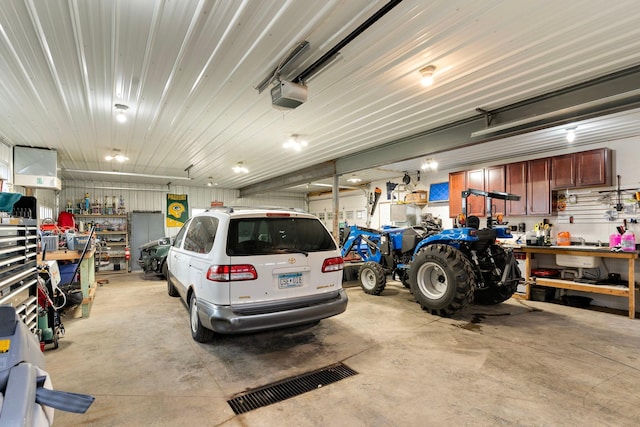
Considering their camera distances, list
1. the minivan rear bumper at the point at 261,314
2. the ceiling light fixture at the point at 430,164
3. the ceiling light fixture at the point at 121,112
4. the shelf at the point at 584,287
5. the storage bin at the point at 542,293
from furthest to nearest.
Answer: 1. the ceiling light fixture at the point at 430,164
2. the storage bin at the point at 542,293
3. the shelf at the point at 584,287
4. the ceiling light fixture at the point at 121,112
5. the minivan rear bumper at the point at 261,314

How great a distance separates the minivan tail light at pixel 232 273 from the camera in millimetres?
2818

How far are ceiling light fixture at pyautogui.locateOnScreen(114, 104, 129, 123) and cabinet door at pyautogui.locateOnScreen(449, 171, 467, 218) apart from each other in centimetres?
691

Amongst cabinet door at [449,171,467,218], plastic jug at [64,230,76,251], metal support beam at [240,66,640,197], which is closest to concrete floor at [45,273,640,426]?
plastic jug at [64,230,76,251]

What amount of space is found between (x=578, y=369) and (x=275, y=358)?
2.91 meters

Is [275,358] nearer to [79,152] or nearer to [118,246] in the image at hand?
[79,152]

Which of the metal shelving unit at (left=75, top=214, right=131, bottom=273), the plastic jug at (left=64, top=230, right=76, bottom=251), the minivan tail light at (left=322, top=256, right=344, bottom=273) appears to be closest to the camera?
the minivan tail light at (left=322, top=256, right=344, bottom=273)

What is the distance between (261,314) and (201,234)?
1.31 m

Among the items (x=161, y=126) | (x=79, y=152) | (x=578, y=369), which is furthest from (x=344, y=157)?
(x=79, y=152)

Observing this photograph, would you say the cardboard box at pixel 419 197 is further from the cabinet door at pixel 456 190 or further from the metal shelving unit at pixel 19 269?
the metal shelving unit at pixel 19 269

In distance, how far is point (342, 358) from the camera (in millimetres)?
3074

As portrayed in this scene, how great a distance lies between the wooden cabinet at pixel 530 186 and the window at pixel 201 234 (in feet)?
20.4

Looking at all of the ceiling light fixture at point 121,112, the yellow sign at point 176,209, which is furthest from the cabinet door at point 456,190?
the yellow sign at point 176,209

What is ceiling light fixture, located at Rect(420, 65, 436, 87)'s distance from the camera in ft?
9.91

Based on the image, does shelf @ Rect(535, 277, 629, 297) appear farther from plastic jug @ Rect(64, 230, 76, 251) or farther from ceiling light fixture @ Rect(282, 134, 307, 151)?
plastic jug @ Rect(64, 230, 76, 251)
